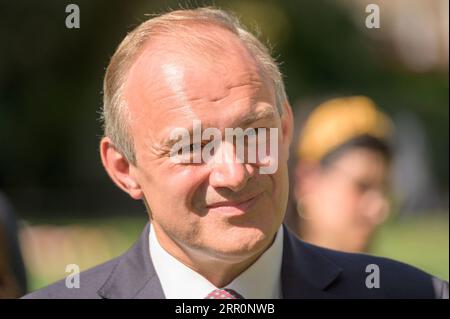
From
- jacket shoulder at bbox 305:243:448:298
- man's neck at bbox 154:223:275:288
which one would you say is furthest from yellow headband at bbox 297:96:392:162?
man's neck at bbox 154:223:275:288

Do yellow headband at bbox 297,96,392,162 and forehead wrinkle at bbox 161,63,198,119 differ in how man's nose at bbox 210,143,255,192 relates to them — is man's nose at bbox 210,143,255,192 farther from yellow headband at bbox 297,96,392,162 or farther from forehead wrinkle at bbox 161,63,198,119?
Result: yellow headband at bbox 297,96,392,162

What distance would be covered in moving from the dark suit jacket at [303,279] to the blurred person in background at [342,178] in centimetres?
184

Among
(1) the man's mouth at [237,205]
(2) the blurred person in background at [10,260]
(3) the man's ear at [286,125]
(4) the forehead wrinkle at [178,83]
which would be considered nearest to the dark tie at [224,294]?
(1) the man's mouth at [237,205]

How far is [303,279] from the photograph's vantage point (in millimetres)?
2514

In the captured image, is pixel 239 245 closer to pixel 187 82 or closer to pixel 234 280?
pixel 234 280

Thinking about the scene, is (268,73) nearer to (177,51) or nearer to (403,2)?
(177,51)

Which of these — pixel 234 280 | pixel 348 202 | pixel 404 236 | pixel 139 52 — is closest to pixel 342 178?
pixel 348 202

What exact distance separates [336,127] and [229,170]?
2.57m

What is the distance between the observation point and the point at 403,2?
22438 millimetres

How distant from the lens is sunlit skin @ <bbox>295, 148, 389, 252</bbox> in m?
4.54

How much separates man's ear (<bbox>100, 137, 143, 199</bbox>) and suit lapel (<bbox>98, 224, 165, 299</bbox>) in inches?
8.4

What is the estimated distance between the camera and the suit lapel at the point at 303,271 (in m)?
2.50

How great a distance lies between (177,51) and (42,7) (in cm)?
1624
